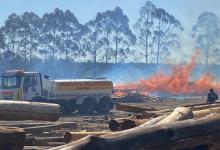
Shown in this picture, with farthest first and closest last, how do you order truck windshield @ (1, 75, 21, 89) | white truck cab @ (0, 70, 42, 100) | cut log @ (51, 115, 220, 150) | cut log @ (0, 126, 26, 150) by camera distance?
truck windshield @ (1, 75, 21, 89)
white truck cab @ (0, 70, 42, 100)
cut log @ (0, 126, 26, 150)
cut log @ (51, 115, 220, 150)

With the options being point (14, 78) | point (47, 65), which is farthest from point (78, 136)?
point (47, 65)

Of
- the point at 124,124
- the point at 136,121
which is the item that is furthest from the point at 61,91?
the point at 124,124

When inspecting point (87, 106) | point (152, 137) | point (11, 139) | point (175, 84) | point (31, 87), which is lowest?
point (87, 106)

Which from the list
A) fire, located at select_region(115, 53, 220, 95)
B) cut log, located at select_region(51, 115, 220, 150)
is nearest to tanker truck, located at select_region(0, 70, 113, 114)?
fire, located at select_region(115, 53, 220, 95)

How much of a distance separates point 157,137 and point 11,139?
6.29ft

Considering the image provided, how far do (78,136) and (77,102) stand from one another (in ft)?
83.2

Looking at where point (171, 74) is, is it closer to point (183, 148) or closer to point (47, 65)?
point (47, 65)

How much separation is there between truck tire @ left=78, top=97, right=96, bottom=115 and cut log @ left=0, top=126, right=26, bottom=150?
2706 cm

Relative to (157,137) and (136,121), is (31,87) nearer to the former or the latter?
(136,121)

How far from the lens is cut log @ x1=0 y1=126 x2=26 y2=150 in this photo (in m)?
7.35

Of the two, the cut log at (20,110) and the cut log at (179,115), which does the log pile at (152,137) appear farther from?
the cut log at (20,110)

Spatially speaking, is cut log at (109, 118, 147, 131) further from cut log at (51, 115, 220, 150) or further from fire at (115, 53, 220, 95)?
fire at (115, 53, 220, 95)

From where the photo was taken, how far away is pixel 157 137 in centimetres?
688

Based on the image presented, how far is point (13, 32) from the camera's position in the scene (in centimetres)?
7856
